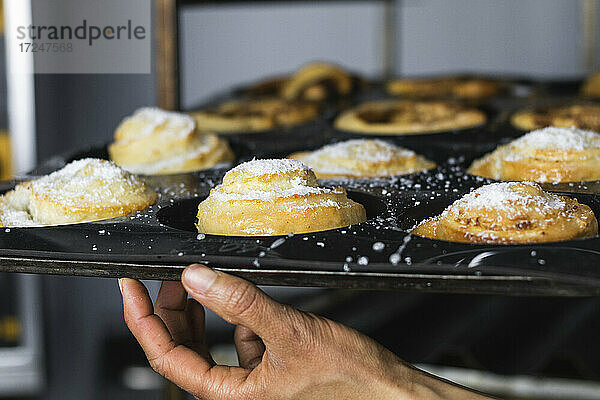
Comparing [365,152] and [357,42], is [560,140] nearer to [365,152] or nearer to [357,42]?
[365,152]

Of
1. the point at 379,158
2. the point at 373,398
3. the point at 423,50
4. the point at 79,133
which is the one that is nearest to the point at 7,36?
the point at 79,133

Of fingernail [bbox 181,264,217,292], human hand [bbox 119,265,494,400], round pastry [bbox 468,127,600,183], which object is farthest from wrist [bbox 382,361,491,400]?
round pastry [bbox 468,127,600,183]

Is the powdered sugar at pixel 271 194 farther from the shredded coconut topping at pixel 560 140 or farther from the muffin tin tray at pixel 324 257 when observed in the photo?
the shredded coconut topping at pixel 560 140

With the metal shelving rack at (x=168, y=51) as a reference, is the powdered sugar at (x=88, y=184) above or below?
below

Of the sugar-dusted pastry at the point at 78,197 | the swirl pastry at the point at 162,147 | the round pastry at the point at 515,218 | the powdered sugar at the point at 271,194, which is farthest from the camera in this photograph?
the swirl pastry at the point at 162,147

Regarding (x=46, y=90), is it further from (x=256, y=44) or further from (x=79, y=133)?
(x=256, y=44)

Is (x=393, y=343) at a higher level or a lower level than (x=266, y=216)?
lower

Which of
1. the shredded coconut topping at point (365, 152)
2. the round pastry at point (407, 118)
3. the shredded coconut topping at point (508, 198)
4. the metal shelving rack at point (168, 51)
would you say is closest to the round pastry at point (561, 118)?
the round pastry at point (407, 118)

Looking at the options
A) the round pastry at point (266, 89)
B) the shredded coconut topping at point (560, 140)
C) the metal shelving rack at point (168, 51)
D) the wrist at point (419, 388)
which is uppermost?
the metal shelving rack at point (168, 51)
